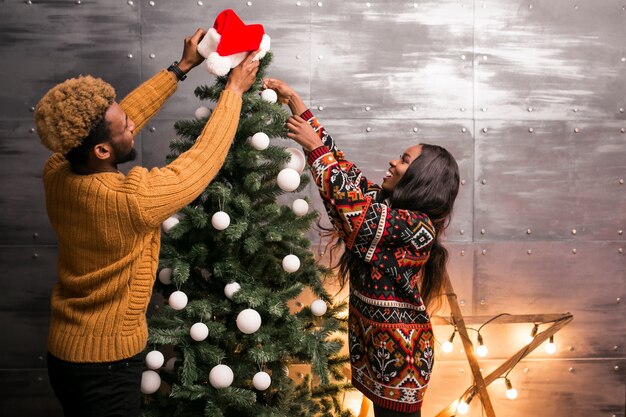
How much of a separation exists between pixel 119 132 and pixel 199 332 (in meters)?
0.70

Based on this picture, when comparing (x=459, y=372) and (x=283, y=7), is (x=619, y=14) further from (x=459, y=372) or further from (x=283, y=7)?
(x=459, y=372)

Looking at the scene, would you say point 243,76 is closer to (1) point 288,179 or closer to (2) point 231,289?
(1) point 288,179

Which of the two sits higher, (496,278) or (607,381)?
(496,278)

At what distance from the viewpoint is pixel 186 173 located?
173 centimetres

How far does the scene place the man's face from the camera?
66.7 inches

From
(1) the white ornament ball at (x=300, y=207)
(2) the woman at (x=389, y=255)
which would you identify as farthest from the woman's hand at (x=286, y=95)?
(1) the white ornament ball at (x=300, y=207)

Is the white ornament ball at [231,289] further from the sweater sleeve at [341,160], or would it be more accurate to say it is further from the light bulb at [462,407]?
the light bulb at [462,407]

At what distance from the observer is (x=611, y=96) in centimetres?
316

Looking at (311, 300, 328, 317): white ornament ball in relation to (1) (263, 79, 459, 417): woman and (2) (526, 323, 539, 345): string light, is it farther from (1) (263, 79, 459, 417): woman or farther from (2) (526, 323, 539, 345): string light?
(2) (526, 323, 539, 345): string light

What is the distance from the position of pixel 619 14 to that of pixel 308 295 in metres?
2.19

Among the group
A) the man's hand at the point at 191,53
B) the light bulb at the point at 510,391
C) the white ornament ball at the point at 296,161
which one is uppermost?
the man's hand at the point at 191,53

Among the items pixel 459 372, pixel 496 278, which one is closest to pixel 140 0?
pixel 496 278

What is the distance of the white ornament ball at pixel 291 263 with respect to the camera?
2.05 m

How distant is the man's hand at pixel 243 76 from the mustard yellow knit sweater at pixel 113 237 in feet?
0.18
